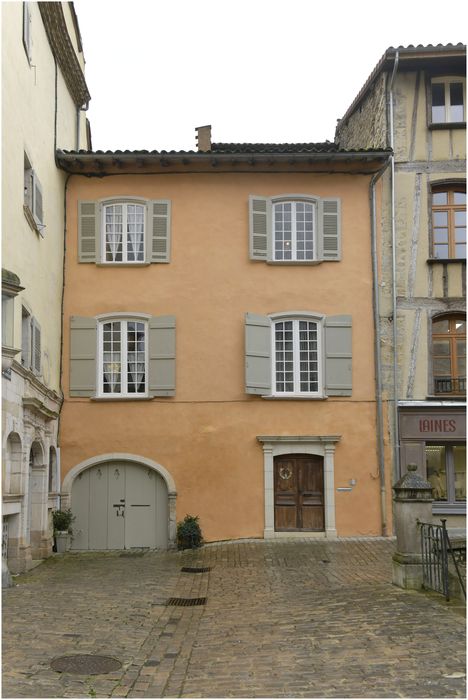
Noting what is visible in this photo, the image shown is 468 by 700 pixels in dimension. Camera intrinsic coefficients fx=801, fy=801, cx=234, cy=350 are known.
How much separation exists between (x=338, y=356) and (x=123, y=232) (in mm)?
5707

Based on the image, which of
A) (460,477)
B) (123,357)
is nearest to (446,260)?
(460,477)

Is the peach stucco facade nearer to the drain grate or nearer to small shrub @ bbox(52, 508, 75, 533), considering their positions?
small shrub @ bbox(52, 508, 75, 533)

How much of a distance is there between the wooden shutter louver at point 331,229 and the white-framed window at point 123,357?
14.7ft

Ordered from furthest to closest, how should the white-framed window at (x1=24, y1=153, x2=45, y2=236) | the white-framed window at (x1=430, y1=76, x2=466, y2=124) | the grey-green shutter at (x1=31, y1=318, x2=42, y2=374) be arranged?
the white-framed window at (x1=430, y1=76, x2=466, y2=124) < the grey-green shutter at (x1=31, y1=318, x2=42, y2=374) < the white-framed window at (x1=24, y1=153, x2=45, y2=236)

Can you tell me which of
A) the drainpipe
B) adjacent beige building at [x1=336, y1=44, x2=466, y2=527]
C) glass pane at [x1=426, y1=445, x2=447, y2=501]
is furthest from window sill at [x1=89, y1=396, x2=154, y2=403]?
glass pane at [x1=426, y1=445, x2=447, y2=501]

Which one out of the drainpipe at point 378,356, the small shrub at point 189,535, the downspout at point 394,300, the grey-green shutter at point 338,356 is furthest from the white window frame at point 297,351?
the small shrub at point 189,535

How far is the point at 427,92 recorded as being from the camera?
18.6m

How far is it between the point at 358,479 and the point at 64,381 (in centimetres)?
691

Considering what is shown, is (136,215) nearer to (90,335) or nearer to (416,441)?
(90,335)

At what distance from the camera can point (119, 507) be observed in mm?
17828

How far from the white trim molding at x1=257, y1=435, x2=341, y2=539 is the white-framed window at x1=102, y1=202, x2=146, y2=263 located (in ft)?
16.9

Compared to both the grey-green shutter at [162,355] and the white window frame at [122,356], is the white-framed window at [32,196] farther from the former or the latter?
the grey-green shutter at [162,355]

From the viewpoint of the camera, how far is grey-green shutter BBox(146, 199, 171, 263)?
18.3 meters

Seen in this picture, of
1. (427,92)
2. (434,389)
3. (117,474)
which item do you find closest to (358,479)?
(434,389)
